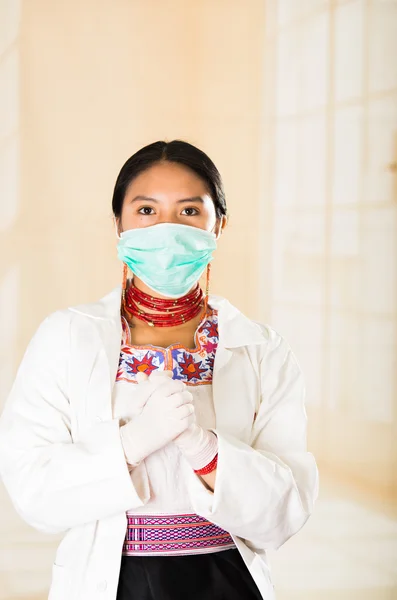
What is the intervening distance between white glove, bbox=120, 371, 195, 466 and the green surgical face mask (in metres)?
0.28

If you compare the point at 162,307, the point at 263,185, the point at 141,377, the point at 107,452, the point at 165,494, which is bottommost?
the point at 165,494

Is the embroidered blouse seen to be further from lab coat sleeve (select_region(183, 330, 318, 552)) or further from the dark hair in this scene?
the dark hair

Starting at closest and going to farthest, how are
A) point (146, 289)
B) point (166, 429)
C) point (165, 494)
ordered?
point (166, 429)
point (165, 494)
point (146, 289)

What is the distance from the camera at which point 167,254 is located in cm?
151

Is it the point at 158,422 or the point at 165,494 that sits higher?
the point at 158,422

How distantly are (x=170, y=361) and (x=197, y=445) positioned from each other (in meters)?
0.25

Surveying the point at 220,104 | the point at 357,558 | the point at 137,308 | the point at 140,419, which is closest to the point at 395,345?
the point at 357,558

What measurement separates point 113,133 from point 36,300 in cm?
77

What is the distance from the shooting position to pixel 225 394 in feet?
4.86

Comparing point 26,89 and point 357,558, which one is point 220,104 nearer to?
point 26,89

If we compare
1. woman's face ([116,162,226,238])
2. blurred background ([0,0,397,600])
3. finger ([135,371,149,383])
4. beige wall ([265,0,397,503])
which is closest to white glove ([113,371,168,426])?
finger ([135,371,149,383])

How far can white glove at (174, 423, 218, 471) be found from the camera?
1.31 m

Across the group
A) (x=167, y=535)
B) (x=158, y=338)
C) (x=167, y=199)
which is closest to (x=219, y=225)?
(x=167, y=199)

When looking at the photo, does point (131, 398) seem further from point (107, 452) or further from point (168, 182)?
point (168, 182)
